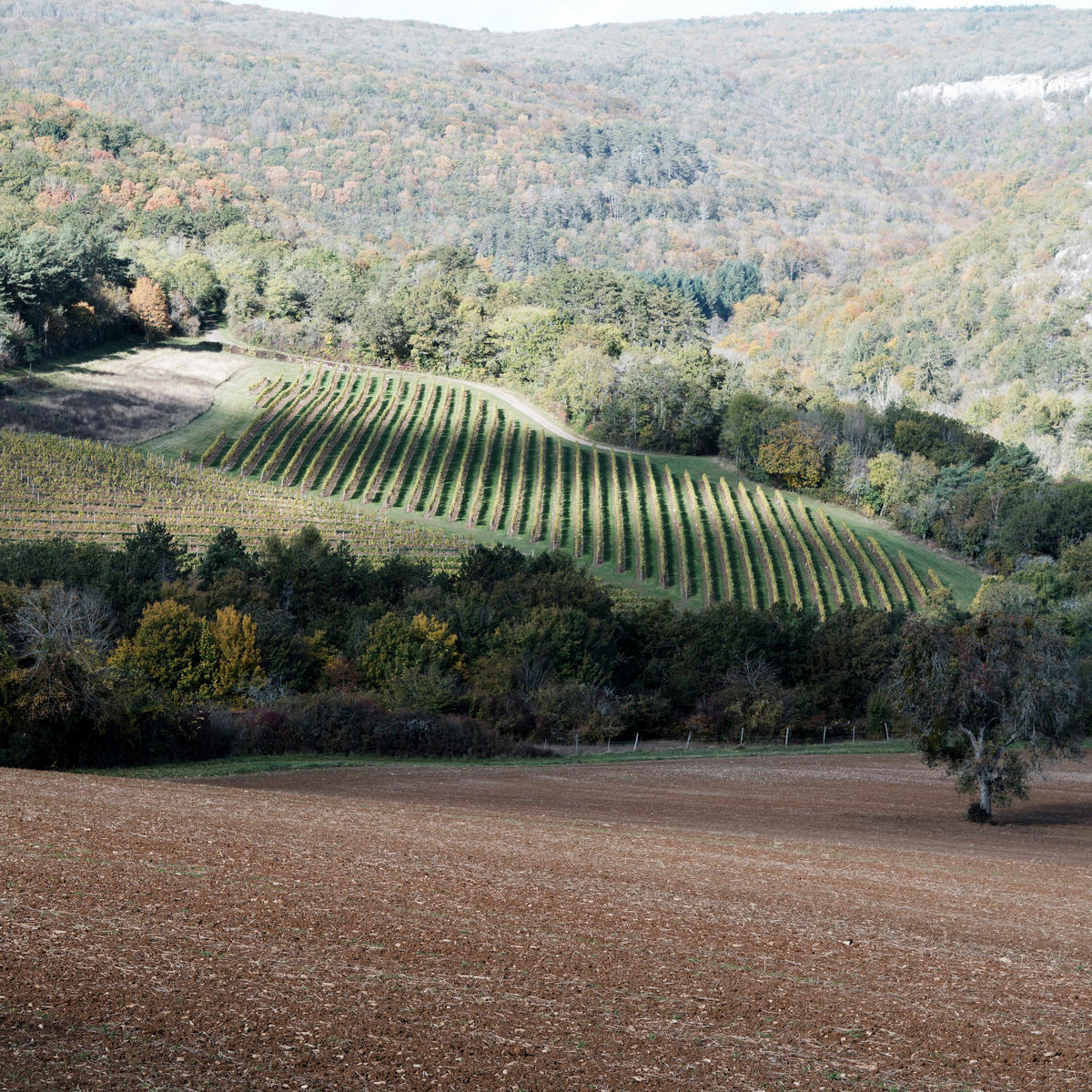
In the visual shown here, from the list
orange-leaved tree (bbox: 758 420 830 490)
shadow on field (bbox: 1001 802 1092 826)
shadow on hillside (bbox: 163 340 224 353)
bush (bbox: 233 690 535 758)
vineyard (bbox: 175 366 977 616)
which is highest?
shadow on hillside (bbox: 163 340 224 353)

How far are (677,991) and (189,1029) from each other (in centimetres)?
477

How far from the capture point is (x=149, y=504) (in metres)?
80.6

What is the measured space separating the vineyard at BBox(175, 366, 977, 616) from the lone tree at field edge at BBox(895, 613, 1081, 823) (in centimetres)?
5102

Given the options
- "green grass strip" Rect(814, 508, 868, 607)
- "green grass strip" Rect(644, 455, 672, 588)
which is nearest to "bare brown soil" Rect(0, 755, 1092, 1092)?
"green grass strip" Rect(644, 455, 672, 588)

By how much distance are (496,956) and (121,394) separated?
105360 mm

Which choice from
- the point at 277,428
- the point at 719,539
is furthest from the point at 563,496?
the point at 277,428

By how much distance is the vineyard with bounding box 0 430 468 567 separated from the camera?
75188 mm

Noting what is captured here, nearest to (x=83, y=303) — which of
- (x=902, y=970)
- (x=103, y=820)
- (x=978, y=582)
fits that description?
(x=978, y=582)

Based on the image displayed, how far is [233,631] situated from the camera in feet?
Answer: 171

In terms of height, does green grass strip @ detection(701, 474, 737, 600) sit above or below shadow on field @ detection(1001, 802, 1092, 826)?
above

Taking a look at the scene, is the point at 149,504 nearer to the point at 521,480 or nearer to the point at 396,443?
the point at 396,443

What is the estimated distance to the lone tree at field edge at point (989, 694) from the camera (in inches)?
1156

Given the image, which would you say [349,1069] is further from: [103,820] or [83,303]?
[83,303]

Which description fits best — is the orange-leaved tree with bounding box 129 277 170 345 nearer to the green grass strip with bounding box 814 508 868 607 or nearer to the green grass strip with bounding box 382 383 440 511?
the green grass strip with bounding box 382 383 440 511
